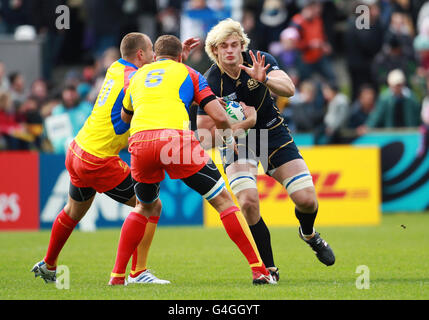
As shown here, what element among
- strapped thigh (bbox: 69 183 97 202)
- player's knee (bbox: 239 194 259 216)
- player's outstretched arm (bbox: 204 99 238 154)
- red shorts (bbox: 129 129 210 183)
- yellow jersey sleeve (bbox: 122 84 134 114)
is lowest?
player's knee (bbox: 239 194 259 216)

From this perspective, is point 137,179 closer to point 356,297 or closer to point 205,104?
point 205,104

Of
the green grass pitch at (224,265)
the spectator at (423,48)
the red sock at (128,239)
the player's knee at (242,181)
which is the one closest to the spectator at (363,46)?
the spectator at (423,48)

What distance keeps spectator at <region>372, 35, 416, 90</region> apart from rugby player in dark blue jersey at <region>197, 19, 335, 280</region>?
390 inches

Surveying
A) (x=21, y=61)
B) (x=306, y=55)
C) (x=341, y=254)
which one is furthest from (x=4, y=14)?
(x=341, y=254)

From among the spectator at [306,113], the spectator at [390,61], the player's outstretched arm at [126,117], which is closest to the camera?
the player's outstretched arm at [126,117]

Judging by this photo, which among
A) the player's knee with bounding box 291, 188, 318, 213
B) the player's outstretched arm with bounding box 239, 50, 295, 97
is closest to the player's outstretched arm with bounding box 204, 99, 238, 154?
the player's outstretched arm with bounding box 239, 50, 295, 97

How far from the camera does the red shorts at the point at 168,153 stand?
750 cm

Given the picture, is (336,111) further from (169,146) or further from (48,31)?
(169,146)

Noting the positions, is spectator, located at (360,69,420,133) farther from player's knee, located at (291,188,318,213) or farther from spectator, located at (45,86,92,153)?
player's knee, located at (291,188,318,213)

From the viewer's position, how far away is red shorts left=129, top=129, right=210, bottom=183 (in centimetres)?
750

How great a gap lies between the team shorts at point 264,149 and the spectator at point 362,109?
8.92 m

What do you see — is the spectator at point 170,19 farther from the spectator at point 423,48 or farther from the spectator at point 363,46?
the spectator at point 423,48

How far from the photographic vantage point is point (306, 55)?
1881 cm

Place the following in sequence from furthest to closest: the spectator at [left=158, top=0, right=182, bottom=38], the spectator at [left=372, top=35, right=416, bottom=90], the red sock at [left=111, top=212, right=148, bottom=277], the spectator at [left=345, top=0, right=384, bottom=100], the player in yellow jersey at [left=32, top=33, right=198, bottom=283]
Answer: the spectator at [left=158, top=0, right=182, bottom=38] < the spectator at [left=345, top=0, right=384, bottom=100] < the spectator at [left=372, top=35, right=416, bottom=90] < the player in yellow jersey at [left=32, top=33, right=198, bottom=283] < the red sock at [left=111, top=212, right=148, bottom=277]
